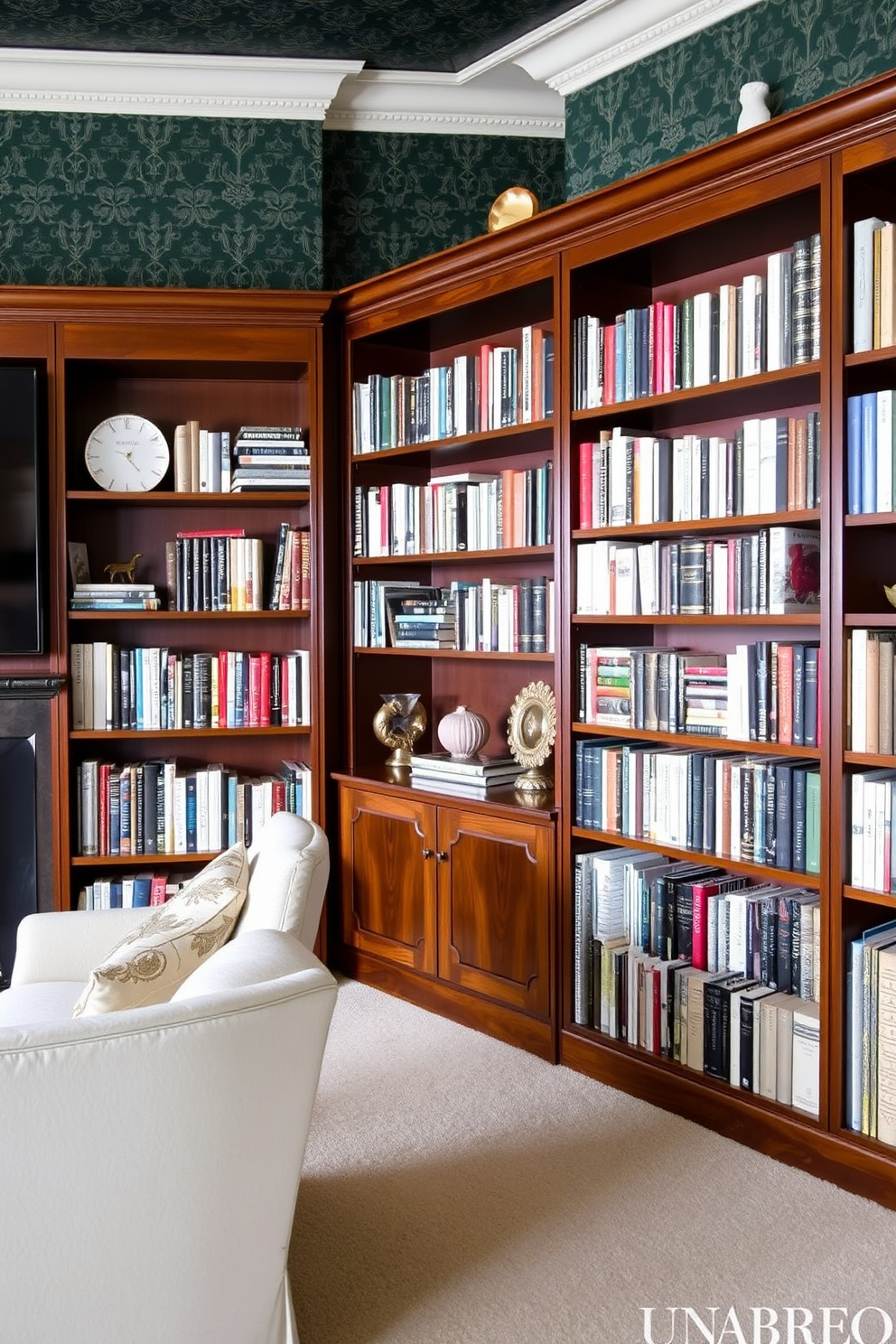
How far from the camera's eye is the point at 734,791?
291 centimetres

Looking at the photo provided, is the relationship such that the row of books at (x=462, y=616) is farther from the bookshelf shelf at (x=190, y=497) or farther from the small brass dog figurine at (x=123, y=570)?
the small brass dog figurine at (x=123, y=570)

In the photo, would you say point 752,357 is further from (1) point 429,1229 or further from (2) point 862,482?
(1) point 429,1229

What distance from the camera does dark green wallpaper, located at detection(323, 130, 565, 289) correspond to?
14.5 feet

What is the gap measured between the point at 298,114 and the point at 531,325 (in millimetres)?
1230

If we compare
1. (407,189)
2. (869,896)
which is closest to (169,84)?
(407,189)

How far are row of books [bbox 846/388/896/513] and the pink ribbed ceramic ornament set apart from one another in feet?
5.24

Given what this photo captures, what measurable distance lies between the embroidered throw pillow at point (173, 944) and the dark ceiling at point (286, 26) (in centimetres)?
280

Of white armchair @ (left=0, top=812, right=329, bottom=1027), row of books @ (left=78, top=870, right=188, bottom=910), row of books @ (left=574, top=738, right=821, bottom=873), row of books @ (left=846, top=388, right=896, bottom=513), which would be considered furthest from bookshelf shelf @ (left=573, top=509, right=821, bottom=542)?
row of books @ (left=78, top=870, right=188, bottom=910)

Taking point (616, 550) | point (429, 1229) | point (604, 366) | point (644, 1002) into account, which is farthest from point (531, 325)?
point (429, 1229)

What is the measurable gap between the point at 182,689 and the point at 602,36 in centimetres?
256

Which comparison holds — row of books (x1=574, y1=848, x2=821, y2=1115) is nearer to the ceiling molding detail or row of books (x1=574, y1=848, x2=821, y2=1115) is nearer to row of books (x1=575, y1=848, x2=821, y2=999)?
row of books (x1=575, y1=848, x2=821, y2=999)

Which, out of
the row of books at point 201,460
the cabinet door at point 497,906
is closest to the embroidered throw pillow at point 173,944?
the cabinet door at point 497,906

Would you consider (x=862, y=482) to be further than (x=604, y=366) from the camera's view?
No

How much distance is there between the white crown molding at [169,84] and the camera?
405cm
